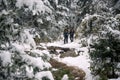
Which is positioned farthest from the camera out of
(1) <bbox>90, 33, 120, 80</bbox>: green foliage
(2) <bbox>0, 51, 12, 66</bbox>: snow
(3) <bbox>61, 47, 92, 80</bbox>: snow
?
(3) <bbox>61, 47, 92, 80</bbox>: snow

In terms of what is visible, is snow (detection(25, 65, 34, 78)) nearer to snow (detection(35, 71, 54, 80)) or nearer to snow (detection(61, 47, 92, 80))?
snow (detection(35, 71, 54, 80))

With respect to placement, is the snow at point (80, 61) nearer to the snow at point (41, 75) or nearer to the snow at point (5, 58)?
the snow at point (41, 75)

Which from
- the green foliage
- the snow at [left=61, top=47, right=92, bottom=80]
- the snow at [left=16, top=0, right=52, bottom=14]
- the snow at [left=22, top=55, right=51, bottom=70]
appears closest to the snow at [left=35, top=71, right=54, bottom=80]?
the snow at [left=22, top=55, right=51, bottom=70]

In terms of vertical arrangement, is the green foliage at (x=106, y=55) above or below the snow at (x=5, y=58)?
below

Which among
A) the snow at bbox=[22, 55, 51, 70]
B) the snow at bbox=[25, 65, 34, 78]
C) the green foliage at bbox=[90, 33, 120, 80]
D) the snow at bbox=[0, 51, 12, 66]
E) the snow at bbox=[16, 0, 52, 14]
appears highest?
the snow at bbox=[16, 0, 52, 14]

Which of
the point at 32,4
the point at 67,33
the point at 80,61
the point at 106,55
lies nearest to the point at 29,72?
the point at 32,4

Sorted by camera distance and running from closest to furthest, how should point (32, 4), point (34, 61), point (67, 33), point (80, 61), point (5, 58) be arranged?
1. point (5, 58)
2. point (32, 4)
3. point (34, 61)
4. point (80, 61)
5. point (67, 33)

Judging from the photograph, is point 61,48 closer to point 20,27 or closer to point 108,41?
point 108,41

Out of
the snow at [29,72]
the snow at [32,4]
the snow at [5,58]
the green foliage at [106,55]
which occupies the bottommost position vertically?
the green foliage at [106,55]

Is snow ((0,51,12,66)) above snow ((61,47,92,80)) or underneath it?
above

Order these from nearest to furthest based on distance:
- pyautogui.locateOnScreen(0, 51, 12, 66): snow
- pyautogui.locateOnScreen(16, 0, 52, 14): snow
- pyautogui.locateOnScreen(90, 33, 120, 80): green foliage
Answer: pyautogui.locateOnScreen(0, 51, 12, 66): snow, pyautogui.locateOnScreen(16, 0, 52, 14): snow, pyautogui.locateOnScreen(90, 33, 120, 80): green foliage

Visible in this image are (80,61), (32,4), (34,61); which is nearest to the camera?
(32,4)

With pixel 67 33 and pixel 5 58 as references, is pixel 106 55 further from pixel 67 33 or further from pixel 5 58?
pixel 67 33

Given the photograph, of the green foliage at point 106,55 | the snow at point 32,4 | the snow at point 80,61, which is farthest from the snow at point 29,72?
the snow at point 80,61
